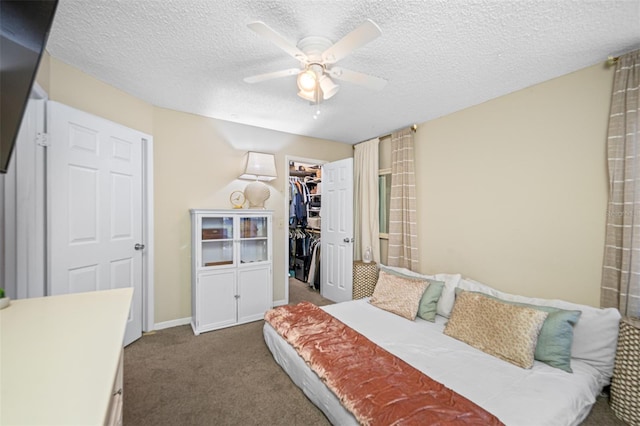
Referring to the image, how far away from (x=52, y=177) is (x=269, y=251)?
6.61ft

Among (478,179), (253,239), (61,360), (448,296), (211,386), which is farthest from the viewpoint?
(253,239)

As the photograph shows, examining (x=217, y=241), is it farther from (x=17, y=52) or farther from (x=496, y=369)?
(x=496, y=369)

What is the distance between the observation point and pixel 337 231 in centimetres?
376

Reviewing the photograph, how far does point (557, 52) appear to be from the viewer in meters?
1.80

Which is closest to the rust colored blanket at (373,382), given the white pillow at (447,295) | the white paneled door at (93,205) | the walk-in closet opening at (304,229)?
the white pillow at (447,295)

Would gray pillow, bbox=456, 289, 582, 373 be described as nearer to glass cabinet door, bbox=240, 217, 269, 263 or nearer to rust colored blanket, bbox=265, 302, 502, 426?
rust colored blanket, bbox=265, 302, 502, 426

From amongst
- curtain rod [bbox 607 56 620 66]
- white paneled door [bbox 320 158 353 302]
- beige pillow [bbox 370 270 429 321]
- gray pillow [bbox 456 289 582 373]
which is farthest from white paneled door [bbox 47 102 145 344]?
curtain rod [bbox 607 56 620 66]

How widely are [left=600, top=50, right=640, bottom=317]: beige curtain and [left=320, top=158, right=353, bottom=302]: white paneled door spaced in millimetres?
2346

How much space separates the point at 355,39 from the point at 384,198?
2.58 metres

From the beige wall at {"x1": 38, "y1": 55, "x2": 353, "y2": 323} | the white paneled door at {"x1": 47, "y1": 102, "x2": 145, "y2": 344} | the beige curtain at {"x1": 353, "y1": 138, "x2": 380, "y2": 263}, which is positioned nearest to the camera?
the white paneled door at {"x1": 47, "y1": 102, "x2": 145, "y2": 344}

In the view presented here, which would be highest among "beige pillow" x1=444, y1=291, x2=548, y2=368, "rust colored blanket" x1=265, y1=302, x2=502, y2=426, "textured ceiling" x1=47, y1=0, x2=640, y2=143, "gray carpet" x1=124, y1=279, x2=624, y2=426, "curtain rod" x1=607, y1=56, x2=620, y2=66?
"textured ceiling" x1=47, y1=0, x2=640, y2=143

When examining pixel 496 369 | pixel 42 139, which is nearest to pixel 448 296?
pixel 496 369

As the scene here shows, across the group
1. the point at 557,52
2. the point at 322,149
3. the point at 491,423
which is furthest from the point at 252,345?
the point at 557,52

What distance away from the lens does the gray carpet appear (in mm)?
1650
